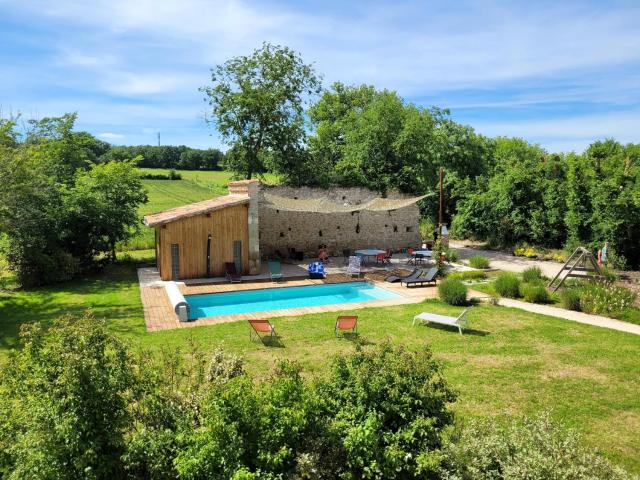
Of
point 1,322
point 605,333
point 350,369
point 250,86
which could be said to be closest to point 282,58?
point 250,86

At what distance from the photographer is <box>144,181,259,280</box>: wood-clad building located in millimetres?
16922

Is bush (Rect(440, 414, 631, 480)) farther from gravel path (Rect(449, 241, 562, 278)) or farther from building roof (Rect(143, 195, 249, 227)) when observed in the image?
gravel path (Rect(449, 241, 562, 278))

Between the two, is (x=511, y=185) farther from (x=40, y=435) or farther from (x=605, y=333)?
(x=40, y=435)

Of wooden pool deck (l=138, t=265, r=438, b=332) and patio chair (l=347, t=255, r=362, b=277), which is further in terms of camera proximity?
patio chair (l=347, t=255, r=362, b=277)

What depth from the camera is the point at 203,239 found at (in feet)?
57.1

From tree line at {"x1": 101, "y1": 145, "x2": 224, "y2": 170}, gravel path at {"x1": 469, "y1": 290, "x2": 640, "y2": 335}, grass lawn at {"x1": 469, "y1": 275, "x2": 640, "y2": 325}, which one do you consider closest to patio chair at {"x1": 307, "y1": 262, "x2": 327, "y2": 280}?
grass lawn at {"x1": 469, "y1": 275, "x2": 640, "y2": 325}

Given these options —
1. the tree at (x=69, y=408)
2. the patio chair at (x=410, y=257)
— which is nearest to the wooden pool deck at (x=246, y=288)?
the patio chair at (x=410, y=257)

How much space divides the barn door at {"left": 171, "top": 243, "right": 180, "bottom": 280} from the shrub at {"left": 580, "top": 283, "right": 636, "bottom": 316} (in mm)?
13695

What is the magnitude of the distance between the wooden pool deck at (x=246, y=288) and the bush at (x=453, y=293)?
2.81 ft

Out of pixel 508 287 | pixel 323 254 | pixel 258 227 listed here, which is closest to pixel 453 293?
pixel 508 287

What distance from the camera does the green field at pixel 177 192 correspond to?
25284 millimetres

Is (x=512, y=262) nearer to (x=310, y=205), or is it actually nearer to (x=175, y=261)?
(x=310, y=205)

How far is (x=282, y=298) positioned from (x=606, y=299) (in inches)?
396

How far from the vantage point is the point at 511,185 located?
24.8 meters
